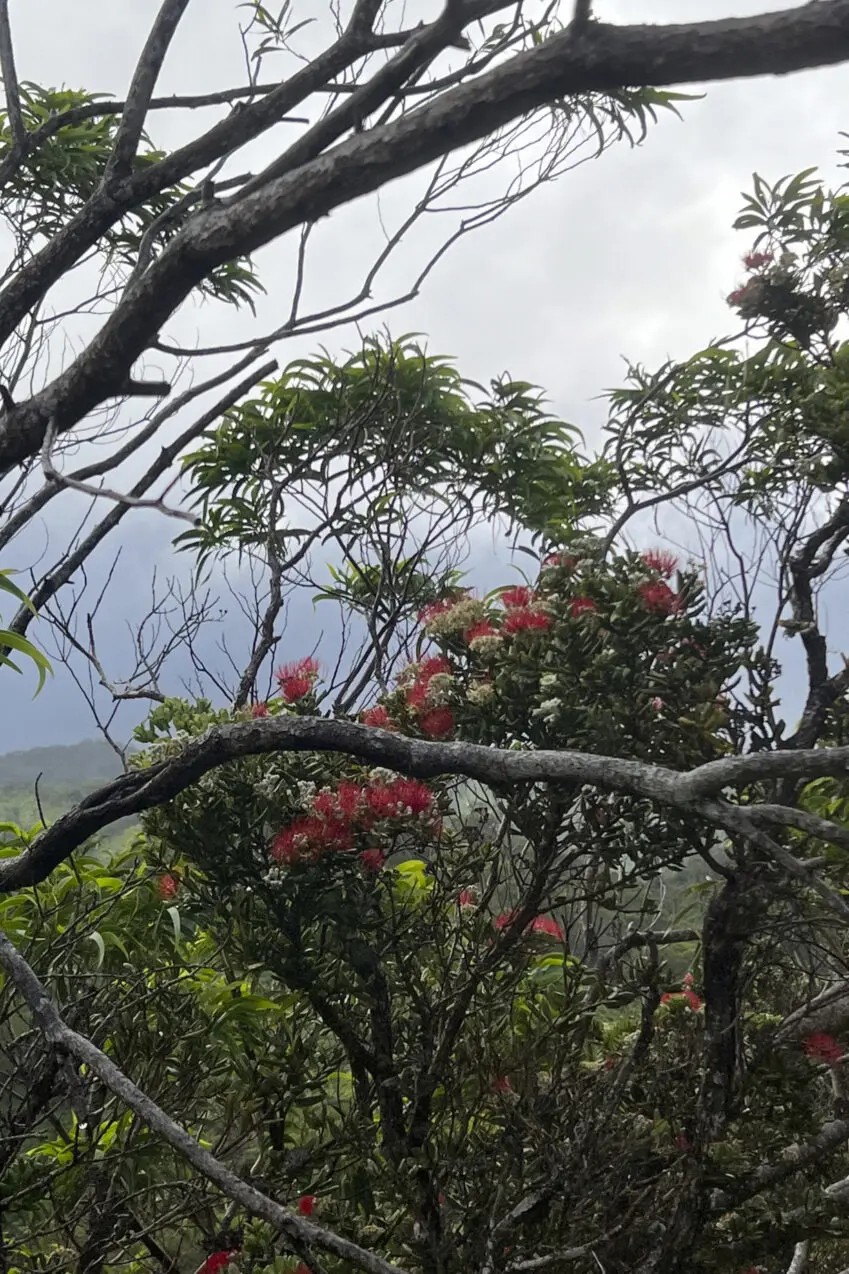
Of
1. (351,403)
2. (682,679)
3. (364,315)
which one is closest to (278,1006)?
(682,679)

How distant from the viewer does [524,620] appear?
239 cm

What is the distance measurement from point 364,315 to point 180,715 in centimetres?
170

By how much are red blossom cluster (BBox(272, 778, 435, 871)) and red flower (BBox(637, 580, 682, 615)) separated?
71 cm

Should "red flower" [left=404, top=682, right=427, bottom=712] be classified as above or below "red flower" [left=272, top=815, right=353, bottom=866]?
above

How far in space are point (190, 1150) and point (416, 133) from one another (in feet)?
5.12

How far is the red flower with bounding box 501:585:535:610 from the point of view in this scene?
Answer: 2477mm

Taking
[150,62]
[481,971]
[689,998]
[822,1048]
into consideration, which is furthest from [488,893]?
[150,62]

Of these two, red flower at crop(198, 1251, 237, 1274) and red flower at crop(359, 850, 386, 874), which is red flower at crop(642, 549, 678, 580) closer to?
red flower at crop(359, 850, 386, 874)

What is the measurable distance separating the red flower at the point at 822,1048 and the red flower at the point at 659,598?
1290mm

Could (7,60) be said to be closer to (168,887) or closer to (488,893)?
(168,887)

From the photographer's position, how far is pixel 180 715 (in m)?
3.03

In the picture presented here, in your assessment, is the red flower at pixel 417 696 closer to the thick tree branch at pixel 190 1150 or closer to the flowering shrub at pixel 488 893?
the flowering shrub at pixel 488 893

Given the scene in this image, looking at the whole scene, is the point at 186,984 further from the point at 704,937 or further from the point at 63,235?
the point at 63,235

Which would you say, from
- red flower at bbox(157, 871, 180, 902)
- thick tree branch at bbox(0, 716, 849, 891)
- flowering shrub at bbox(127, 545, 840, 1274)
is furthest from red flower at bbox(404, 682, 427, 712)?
red flower at bbox(157, 871, 180, 902)
